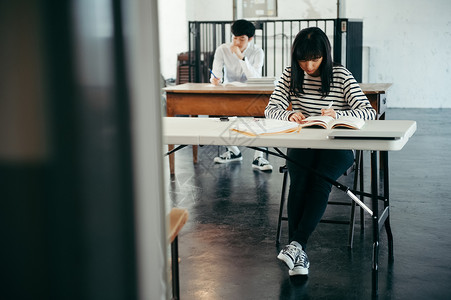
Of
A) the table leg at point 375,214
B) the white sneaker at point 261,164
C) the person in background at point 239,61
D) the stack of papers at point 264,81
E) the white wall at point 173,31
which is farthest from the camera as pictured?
the white wall at point 173,31

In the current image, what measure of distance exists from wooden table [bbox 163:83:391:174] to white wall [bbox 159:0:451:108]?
4872 mm

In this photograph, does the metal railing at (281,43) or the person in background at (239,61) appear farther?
the metal railing at (281,43)

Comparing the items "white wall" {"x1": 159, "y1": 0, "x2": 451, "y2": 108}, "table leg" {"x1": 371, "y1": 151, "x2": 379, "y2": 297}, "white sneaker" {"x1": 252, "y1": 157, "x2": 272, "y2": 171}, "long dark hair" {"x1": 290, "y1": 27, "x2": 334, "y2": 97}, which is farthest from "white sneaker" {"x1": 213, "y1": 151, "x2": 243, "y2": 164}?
"white wall" {"x1": 159, "y1": 0, "x2": 451, "y2": 108}

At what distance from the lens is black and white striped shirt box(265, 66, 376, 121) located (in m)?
2.67

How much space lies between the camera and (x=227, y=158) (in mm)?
5008

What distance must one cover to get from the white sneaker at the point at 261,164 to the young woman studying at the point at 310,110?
1.72 meters

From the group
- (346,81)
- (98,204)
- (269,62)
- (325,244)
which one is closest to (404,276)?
(325,244)

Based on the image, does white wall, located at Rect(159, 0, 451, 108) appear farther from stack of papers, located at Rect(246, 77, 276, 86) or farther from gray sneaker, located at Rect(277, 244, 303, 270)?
gray sneaker, located at Rect(277, 244, 303, 270)

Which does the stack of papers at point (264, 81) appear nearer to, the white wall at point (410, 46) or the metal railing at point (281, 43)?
the metal railing at point (281, 43)

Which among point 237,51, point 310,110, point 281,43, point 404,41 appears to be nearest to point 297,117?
point 310,110

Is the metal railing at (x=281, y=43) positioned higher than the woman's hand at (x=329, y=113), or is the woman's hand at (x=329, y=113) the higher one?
the metal railing at (x=281, y=43)

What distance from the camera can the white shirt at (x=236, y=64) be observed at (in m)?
4.83

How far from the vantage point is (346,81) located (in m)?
2.72

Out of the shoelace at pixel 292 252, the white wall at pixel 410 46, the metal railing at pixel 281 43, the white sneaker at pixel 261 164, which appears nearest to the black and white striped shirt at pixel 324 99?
the shoelace at pixel 292 252
